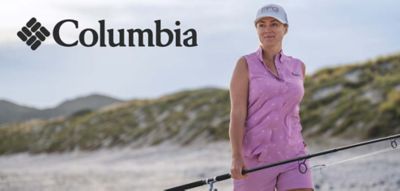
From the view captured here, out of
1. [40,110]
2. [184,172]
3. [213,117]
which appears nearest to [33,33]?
[184,172]

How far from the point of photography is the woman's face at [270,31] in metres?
4.54

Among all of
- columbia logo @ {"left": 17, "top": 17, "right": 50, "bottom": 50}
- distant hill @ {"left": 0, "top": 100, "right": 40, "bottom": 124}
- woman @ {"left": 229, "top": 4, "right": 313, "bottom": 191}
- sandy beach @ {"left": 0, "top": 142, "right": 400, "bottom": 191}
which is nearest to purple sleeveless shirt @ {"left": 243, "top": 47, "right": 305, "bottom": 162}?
woman @ {"left": 229, "top": 4, "right": 313, "bottom": 191}

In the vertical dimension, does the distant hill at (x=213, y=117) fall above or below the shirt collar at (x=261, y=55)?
above

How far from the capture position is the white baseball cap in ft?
14.7

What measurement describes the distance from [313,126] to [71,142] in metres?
15.3

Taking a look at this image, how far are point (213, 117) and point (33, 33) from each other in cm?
1070

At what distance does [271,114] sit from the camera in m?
4.48

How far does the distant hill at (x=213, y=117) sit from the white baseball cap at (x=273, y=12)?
13576 millimetres

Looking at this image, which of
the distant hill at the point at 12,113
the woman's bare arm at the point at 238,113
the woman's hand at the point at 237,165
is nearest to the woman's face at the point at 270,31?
the woman's bare arm at the point at 238,113

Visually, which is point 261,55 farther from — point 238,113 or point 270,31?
point 238,113

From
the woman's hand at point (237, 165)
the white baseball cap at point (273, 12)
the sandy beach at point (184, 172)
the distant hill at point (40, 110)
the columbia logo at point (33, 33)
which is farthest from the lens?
the distant hill at point (40, 110)

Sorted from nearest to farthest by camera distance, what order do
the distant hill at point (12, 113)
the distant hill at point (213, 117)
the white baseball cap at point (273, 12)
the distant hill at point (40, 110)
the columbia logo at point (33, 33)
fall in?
1. the white baseball cap at point (273, 12)
2. the columbia logo at point (33, 33)
3. the distant hill at point (213, 117)
4. the distant hill at point (40, 110)
5. the distant hill at point (12, 113)

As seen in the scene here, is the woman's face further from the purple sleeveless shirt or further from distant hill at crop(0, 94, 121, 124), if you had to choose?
distant hill at crop(0, 94, 121, 124)

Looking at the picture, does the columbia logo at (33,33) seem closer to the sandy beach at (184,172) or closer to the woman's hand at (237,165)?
the sandy beach at (184,172)
